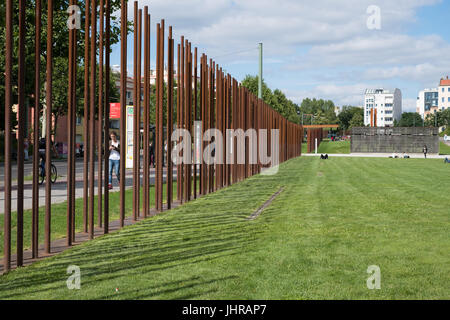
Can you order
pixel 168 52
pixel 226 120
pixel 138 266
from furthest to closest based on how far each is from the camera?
pixel 226 120, pixel 168 52, pixel 138 266

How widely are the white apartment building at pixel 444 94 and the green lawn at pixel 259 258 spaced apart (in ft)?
605

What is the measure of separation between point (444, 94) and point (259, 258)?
19036 cm

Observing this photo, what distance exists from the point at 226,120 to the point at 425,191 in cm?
648

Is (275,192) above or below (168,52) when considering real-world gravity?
below

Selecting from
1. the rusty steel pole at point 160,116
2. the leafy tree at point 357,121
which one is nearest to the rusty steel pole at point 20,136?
the rusty steel pole at point 160,116

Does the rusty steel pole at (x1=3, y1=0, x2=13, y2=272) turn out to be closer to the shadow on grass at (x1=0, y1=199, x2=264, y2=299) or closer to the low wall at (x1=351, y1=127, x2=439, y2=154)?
the shadow on grass at (x1=0, y1=199, x2=264, y2=299)

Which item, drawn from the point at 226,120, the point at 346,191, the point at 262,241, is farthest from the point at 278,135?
the point at 262,241

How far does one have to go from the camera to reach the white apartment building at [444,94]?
18088cm

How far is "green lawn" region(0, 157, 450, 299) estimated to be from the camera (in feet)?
15.6

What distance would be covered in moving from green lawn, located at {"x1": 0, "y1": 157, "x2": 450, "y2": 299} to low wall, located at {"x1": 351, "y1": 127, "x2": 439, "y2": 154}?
57.0 meters

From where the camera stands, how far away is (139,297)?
4.51 m

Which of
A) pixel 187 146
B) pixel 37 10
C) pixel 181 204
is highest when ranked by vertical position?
pixel 37 10

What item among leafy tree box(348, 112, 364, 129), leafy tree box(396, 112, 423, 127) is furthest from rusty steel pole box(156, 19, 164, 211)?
leafy tree box(396, 112, 423, 127)

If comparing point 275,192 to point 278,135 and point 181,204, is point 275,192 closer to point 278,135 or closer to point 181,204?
point 181,204
